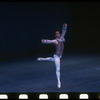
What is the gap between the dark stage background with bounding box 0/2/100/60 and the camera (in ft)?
21.9

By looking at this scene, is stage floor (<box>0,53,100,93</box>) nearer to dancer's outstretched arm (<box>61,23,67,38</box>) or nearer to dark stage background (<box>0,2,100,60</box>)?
dark stage background (<box>0,2,100,60</box>)

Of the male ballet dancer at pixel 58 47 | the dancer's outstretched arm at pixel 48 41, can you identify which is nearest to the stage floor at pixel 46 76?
the male ballet dancer at pixel 58 47

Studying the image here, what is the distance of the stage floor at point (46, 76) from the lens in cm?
666

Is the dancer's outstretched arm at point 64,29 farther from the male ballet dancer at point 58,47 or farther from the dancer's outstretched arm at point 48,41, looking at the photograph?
the dancer's outstretched arm at point 48,41

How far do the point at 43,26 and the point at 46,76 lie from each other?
2.50 feet

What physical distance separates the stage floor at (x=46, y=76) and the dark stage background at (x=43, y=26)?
0.49ft

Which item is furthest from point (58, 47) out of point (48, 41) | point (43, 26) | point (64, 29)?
point (43, 26)

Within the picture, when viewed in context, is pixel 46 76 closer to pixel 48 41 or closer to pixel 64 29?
pixel 48 41

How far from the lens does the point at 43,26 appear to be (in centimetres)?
677

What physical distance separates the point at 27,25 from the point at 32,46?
0.33m

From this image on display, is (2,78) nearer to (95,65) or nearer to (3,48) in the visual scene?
(3,48)

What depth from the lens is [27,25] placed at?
679 cm

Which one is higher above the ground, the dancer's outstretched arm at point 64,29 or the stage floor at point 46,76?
the dancer's outstretched arm at point 64,29

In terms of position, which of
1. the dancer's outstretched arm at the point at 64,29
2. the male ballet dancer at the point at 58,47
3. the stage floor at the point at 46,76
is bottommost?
the stage floor at the point at 46,76
